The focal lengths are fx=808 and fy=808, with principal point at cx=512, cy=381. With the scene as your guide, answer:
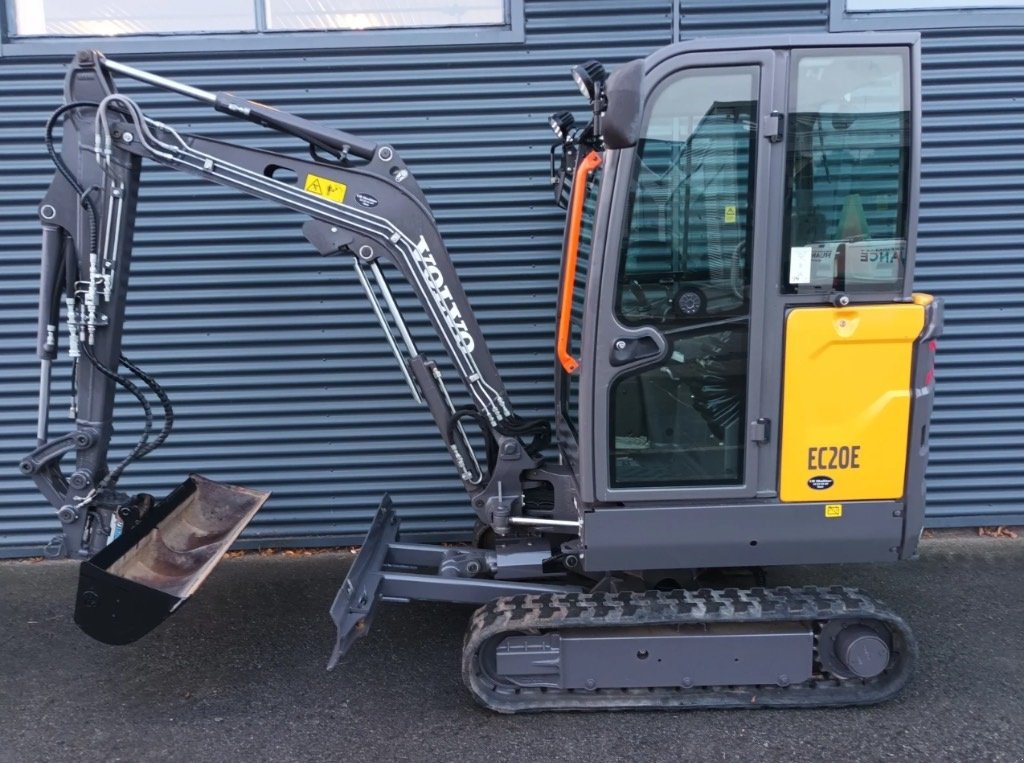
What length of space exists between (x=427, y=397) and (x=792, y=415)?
5.26 feet

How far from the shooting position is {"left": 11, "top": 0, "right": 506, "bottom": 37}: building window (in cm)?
491

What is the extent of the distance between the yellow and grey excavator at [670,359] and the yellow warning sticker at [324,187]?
0.04 ft

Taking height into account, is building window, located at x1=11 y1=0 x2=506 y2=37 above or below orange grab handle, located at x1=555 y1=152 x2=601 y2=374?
above

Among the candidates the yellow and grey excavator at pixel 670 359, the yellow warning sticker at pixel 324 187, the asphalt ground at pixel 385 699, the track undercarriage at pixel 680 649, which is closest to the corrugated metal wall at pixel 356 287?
the asphalt ground at pixel 385 699

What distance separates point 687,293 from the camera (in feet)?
10.4

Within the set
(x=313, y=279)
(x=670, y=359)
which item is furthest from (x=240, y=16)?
(x=670, y=359)

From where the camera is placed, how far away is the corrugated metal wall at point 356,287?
193 inches

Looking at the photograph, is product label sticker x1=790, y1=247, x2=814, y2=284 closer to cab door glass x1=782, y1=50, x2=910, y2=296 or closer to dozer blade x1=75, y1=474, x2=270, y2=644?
cab door glass x1=782, y1=50, x2=910, y2=296

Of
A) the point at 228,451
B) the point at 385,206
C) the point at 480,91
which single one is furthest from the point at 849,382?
the point at 228,451

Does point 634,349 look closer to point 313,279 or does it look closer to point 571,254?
point 571,254

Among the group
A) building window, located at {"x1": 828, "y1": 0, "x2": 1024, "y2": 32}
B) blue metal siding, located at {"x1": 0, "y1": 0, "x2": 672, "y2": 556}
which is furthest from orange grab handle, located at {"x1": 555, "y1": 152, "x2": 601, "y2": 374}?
building window, located at {"x1": 828, "y1": 0, "x2": 1024, "y2": 32}

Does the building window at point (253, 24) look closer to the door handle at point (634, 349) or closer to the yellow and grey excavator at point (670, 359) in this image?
the yellow and grey excavator at point (670, 359)

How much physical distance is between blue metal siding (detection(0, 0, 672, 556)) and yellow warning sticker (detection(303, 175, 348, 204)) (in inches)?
60.4

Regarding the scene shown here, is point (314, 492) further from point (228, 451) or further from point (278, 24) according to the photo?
point (278, 24)
